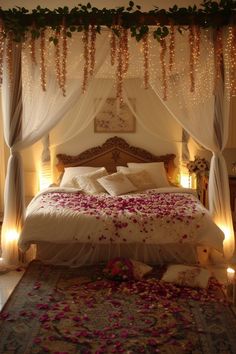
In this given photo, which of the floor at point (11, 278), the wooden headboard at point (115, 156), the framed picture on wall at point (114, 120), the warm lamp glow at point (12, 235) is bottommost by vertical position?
the floor at point (11, 278)

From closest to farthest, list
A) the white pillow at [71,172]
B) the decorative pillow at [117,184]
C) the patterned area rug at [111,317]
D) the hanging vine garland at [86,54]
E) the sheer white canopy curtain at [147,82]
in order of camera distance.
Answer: the patterned area rug at [111,317], the hanging vine garland at [86,54], the sheer white canopy curtain at [147,82], the decorative pillow at [117,184], the white pillow at [71,172]

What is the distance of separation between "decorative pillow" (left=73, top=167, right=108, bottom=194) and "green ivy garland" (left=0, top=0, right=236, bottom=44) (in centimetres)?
201

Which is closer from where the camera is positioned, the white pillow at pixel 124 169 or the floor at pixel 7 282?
the floor at pixel 7 282

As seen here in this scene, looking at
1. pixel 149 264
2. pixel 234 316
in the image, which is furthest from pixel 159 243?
pixel 234 316

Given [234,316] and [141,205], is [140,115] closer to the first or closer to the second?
[141,205]

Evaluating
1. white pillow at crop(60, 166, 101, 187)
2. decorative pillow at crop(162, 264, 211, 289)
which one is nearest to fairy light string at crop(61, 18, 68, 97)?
white pillow at crop(60, 166, 101, 187)

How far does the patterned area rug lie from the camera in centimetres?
246

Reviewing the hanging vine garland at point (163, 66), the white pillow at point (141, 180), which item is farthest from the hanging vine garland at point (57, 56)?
the white pillow at point (141, 180)

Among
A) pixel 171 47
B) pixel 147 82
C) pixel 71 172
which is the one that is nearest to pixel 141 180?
pixel 71 172

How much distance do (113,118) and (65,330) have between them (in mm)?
3629

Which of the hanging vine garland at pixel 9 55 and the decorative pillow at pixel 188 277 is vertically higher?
the hanging vine garland at pixel 9 55

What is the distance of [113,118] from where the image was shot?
564cm

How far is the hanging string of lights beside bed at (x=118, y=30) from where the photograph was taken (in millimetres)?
3492

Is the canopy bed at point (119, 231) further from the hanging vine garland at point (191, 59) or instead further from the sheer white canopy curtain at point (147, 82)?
the hanging vine garland at point (191, 59)
